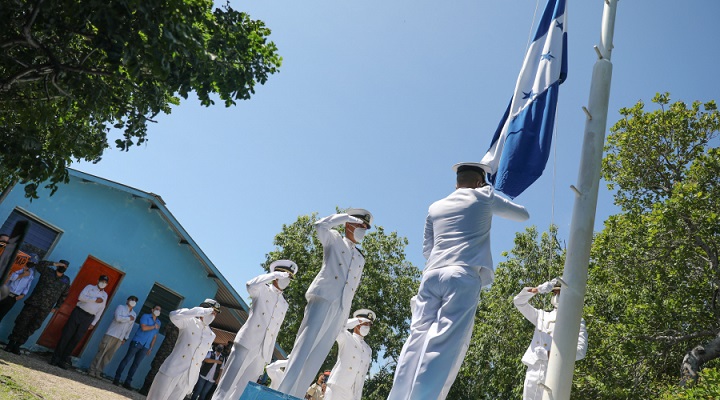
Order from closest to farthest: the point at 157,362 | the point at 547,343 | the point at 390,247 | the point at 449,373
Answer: the point at 449,373, the point at 547,343, the point at 157,362, the point at 390,247

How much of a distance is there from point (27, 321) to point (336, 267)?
350 inches

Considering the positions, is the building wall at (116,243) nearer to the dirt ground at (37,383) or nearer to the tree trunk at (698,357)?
the dirt ground at (37,383)

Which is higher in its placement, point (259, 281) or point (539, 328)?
point (539, 328)

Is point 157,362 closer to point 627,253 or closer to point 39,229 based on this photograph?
point 39,229

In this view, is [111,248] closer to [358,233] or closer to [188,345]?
[188,345]

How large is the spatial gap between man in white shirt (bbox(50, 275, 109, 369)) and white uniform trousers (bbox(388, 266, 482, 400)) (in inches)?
405

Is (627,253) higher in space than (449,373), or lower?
higher

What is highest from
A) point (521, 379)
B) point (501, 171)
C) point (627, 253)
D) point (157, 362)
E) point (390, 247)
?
point (390, 247)

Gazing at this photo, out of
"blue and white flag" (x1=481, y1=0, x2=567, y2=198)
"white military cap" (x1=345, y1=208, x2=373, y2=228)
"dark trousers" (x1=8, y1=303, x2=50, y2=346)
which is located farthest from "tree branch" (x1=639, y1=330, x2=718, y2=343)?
"dark trousers" (x1=8, y1=303, x2=50, y2=346)

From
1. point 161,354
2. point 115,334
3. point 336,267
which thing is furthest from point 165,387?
point 161,354

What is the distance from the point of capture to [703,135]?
17.1m

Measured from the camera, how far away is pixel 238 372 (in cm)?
789

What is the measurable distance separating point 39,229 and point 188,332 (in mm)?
5838

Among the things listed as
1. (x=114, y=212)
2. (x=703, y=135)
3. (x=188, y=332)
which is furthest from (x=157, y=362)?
(x=703, y=135)
